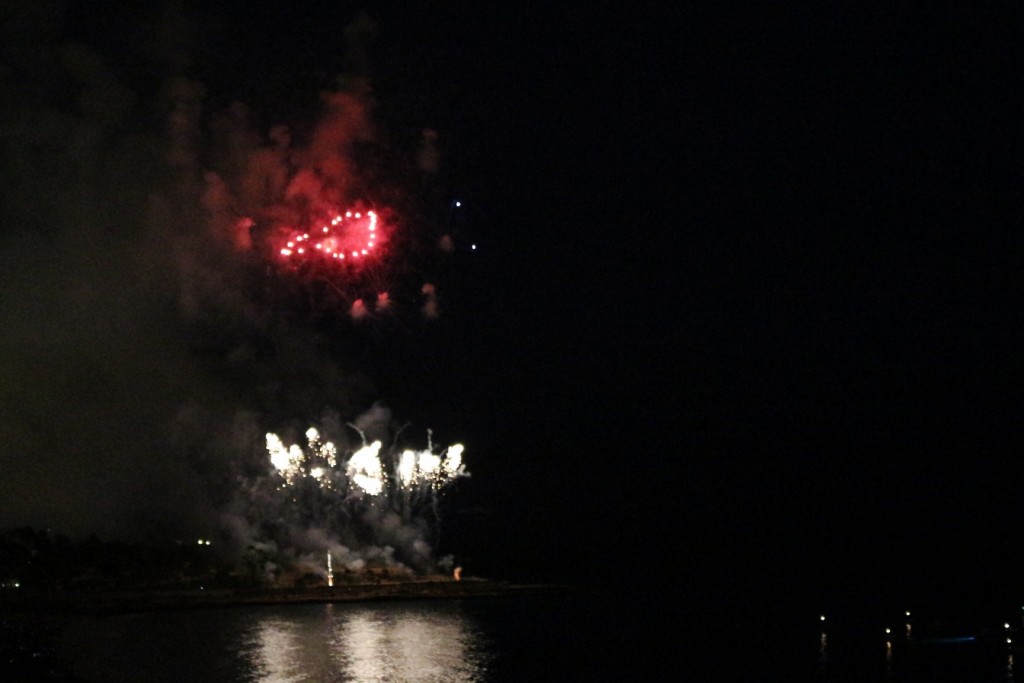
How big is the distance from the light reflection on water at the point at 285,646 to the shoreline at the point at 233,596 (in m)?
1.86

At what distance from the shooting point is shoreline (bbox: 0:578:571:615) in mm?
36438

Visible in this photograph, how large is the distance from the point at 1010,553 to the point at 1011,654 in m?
60.0

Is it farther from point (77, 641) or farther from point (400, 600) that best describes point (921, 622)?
point (77, 641)

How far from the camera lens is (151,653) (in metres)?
24.4

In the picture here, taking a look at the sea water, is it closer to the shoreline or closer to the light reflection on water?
the light reflection on water

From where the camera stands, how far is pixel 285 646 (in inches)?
1014

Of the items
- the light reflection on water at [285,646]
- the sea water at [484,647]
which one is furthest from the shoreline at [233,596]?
the light reflection on water at [285,646]

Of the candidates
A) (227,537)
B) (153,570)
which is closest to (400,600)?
(227,537)

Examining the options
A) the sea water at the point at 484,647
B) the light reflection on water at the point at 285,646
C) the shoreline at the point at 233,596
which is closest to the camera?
the light reflection on water at the point at 285,646

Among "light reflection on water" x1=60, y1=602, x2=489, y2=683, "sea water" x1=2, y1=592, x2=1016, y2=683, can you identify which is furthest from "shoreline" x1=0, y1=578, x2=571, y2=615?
"light reflection on water" x1=60, y1=602, x2=489, y2=683

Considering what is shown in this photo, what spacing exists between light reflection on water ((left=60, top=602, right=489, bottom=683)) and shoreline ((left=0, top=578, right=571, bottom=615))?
1855 millimetres

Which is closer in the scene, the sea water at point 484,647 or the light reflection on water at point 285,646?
the light reflection on water at point 285,646

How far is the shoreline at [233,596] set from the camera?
120 feet

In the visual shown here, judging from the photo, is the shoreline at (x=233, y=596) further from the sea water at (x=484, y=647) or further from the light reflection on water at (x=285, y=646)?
the light reflection on water at (x=285, y=646)
